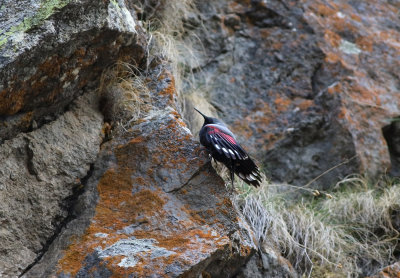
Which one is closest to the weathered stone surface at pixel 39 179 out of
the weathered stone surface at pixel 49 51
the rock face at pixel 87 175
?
the rock face at pixel 87 175

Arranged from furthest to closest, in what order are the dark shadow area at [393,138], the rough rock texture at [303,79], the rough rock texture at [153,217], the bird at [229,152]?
the dark shadow area at [393,138]
the rough rock texture at [303,79]
the bird at [229,152]
the rough rock texture at [153,217]

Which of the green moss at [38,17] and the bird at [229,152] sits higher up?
the green moss at [38,17]

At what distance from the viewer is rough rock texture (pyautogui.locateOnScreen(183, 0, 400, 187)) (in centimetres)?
472

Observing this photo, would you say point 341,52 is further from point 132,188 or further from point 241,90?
point 132,188

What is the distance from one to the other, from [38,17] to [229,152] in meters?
1.42

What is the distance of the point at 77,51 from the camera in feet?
10.4

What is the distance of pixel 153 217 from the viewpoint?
2.99m

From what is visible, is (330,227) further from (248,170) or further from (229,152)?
(229,152)

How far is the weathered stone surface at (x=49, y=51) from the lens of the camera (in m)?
2.81

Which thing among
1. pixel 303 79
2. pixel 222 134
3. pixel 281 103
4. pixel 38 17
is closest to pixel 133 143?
pixel 222 134

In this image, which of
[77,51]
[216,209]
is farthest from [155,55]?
[216,209]

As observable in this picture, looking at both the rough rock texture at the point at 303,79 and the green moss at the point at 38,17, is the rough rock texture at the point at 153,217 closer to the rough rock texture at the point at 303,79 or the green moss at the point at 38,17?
the green moss at the point at 38,17

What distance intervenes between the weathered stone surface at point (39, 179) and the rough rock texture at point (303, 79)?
4.79ft

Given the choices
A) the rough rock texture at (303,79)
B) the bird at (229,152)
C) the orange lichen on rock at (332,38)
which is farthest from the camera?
the orange lichen on rock at (332,38)
